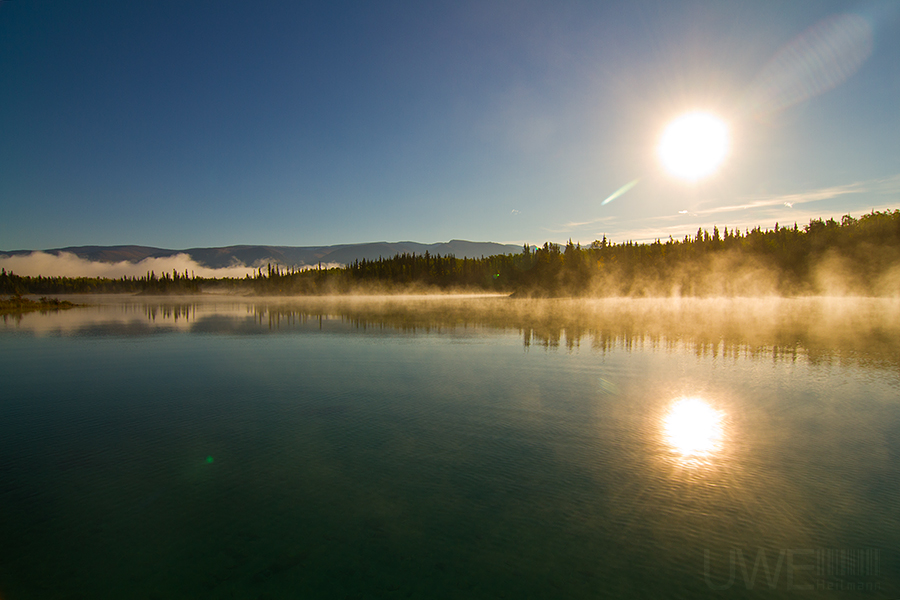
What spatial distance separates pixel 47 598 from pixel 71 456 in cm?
795

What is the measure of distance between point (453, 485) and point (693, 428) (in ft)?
33.7

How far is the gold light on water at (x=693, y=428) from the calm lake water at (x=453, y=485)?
0.11m

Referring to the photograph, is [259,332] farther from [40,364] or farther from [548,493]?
[548,493]

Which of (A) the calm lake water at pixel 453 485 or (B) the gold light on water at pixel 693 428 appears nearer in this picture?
(A) the calm lake water at pixel 453 485

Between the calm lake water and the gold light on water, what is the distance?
4.2 inches

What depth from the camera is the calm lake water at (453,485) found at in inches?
339

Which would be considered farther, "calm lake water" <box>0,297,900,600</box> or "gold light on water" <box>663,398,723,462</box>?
"gold light on water" <box>663,398,723,462</box>

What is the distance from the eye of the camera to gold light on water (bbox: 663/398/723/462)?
1475 centimetres

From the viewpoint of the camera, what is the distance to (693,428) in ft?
55.3

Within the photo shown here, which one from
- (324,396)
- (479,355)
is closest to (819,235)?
(479,355)

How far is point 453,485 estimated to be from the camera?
12.1 meters

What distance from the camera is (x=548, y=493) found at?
1165 cm

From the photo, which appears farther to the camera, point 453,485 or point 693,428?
point 693,428

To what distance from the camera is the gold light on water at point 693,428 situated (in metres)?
14.8
